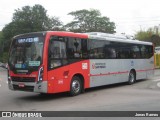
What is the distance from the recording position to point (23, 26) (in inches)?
2921

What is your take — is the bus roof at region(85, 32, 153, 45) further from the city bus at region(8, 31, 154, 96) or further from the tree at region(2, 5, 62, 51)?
the tree at region(2, 5, 62, 51)

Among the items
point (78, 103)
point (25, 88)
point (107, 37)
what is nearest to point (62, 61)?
point (25, 88)

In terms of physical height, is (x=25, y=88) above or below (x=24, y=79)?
below

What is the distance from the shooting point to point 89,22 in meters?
86.6

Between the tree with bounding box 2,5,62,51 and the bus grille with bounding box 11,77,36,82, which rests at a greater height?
the tree with bounding box 2,5,62,51

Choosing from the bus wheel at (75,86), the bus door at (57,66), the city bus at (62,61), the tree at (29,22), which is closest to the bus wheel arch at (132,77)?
the city bus at (62,61)

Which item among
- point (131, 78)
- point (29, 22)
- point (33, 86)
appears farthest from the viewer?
point (29, 22)

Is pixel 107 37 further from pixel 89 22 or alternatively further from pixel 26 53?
pixel 89 22

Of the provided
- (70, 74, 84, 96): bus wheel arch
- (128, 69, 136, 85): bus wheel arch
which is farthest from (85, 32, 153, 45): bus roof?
(70, 74, 84, 96): bus wheel arch

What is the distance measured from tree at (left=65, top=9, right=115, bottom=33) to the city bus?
64.4 meters

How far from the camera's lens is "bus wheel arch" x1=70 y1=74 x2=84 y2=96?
15.0 metres

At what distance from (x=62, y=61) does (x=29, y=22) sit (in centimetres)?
6304

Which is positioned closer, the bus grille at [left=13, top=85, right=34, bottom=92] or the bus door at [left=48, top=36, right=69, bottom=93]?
the bus grille at [left=13, top=85, right=34, bottom=92]

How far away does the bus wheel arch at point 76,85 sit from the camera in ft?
49.2
